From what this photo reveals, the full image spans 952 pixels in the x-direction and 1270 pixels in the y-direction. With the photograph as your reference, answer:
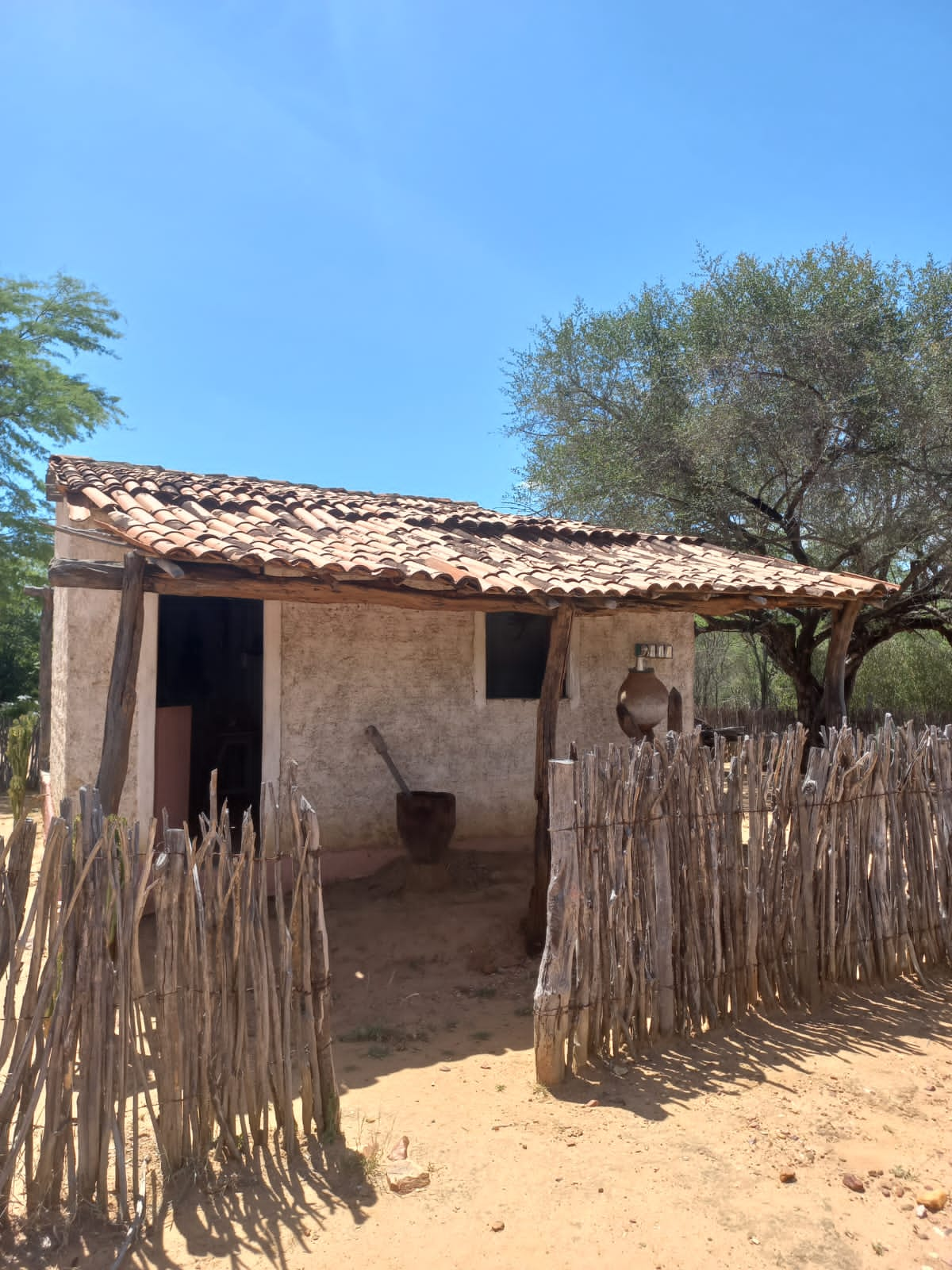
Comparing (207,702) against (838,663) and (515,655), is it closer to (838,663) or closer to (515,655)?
(515,655)

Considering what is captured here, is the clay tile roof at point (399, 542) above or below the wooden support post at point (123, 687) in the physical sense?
above

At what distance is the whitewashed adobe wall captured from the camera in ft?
21.3

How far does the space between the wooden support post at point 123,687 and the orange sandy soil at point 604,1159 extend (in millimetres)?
1697

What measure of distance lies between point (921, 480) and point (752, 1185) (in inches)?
441

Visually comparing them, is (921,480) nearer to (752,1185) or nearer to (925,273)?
(925,273)

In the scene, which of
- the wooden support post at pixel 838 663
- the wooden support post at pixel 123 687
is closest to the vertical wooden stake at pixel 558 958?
the wooden support post at pixel 123 687

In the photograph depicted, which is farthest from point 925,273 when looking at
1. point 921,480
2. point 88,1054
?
point 88,1054

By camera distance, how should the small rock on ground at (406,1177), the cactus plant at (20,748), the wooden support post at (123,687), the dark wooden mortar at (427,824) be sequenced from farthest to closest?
the cactus plant at (20,748)
the dark wooden mortar at (427,824)
the wooden support post at (123,687)
the small rock on ground at (406,1177)

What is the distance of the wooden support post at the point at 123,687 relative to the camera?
4598mm

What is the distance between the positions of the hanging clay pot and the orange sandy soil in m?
2.53

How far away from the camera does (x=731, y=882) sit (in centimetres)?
412

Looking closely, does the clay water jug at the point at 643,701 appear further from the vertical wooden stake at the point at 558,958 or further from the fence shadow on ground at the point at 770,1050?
the vertical wooden stake at the point at 558,958

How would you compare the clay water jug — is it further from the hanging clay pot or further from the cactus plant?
the cactus plant

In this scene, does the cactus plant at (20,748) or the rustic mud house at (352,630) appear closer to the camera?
the rustic mud house at (352,630)
